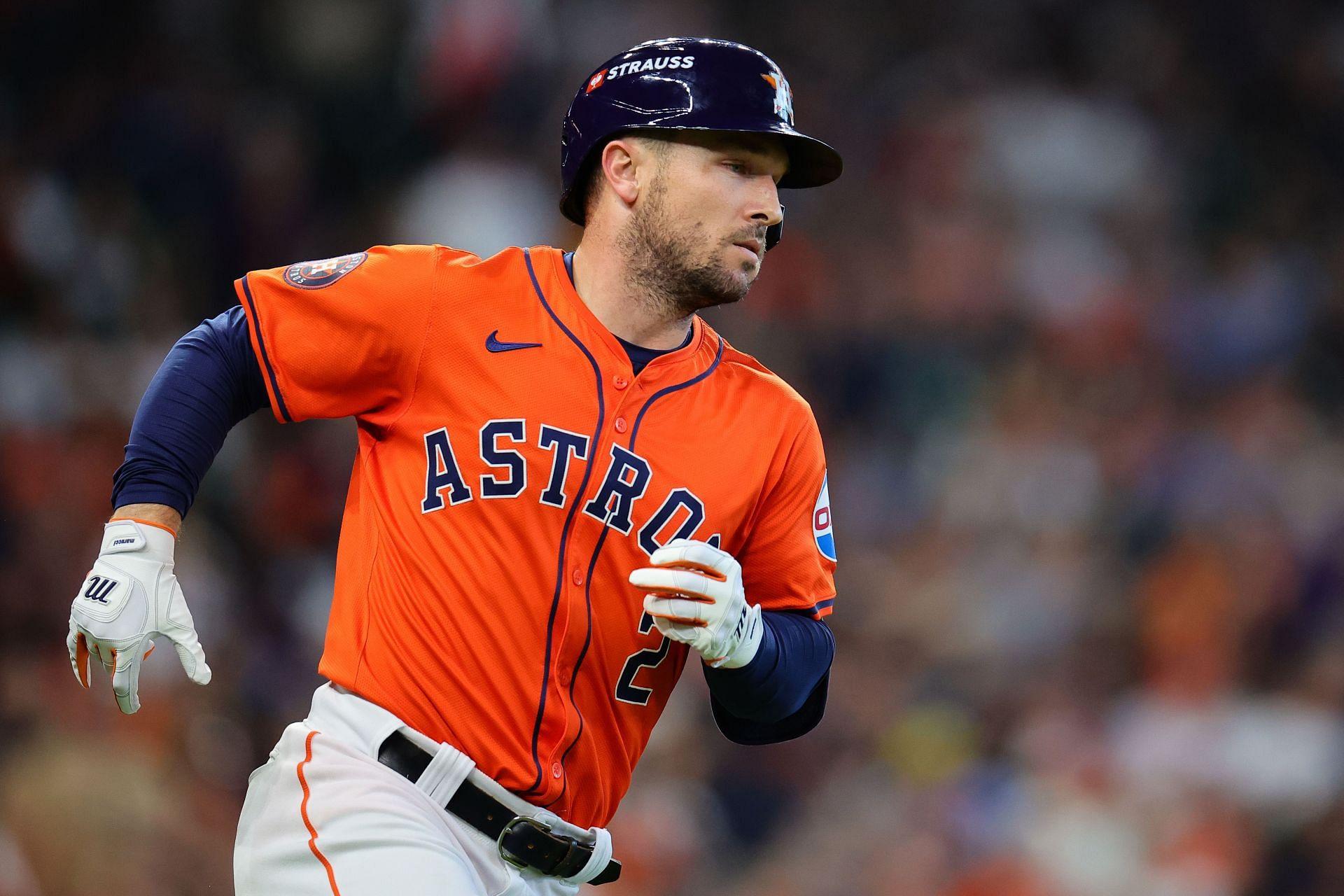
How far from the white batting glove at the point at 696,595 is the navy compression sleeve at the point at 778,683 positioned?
0.19 metres

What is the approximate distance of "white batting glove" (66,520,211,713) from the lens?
8.23 feet

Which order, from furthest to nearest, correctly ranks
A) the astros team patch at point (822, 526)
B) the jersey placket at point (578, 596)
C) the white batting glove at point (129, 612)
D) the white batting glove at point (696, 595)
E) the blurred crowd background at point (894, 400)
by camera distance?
→ the blurred crowd background at point (894, 400) < the astros team patch at point (822, 526) < the jersey placket at point (578, 596) < the white batting glove at point (129, 612) < the white batting glove at point (696, 595)

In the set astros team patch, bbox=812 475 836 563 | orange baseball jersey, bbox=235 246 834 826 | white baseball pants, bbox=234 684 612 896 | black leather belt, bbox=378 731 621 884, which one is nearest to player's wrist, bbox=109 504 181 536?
orange baseball jersey, bbox=235 246 834 826

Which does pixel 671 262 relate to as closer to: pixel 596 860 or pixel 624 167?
pixel 624 167

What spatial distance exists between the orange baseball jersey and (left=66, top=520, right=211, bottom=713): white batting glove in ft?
1.02

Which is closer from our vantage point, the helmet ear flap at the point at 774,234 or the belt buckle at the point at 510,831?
the belt buckle at the point at 510,831

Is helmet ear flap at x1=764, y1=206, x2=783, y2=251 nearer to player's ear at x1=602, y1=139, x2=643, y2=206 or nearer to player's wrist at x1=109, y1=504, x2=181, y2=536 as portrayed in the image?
player's ear at x1=602, y1=139, x2=643, y2=206

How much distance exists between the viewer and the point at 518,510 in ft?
8.95

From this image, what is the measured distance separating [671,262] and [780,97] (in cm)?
39

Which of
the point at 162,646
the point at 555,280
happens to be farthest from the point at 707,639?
the point at 162,646

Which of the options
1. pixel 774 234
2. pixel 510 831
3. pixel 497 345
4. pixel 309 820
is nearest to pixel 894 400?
pixel 774 234

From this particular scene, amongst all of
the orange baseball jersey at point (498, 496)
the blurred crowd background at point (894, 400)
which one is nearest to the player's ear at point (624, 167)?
the orange baseball jersey at point (498, 496)

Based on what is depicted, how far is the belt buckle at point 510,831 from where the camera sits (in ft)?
8.66

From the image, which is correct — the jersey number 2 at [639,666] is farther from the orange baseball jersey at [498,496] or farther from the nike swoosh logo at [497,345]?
the nike swoosh logo at [497,345]
